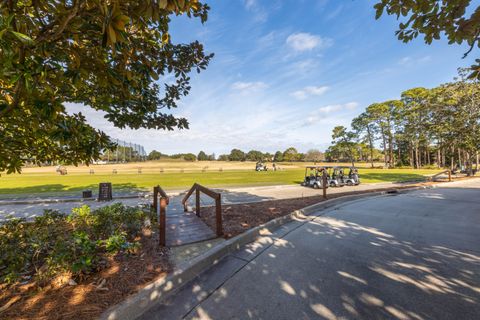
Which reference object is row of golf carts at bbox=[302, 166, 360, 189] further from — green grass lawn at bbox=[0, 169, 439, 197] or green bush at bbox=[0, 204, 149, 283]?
green bush at bbox=[0, 204, 149, 283]

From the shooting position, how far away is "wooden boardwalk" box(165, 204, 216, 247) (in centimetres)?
466

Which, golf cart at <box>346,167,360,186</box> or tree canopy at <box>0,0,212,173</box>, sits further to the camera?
golf cart at <box>346,167,360,186</box>

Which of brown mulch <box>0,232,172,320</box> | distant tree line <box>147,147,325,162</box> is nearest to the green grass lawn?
brown mulch <box>0,232,172,320</box>

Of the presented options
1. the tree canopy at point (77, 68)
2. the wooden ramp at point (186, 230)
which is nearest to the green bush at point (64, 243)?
the wooden ramp at point (186, 230)

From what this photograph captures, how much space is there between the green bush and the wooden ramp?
2.51ft

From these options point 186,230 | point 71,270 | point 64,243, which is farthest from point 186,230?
point 71,270

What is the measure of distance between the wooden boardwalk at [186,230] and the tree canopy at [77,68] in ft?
8.31

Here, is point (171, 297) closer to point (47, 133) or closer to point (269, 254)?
point (269, 254)

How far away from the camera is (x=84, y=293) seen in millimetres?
2629

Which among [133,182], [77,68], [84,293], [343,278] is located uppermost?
[77,68]

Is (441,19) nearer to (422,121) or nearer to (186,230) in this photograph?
(186,230)

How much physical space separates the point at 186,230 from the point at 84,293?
9.19 ft

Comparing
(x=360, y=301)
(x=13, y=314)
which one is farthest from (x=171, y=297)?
(x=360, y=301)

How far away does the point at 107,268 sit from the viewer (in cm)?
325
